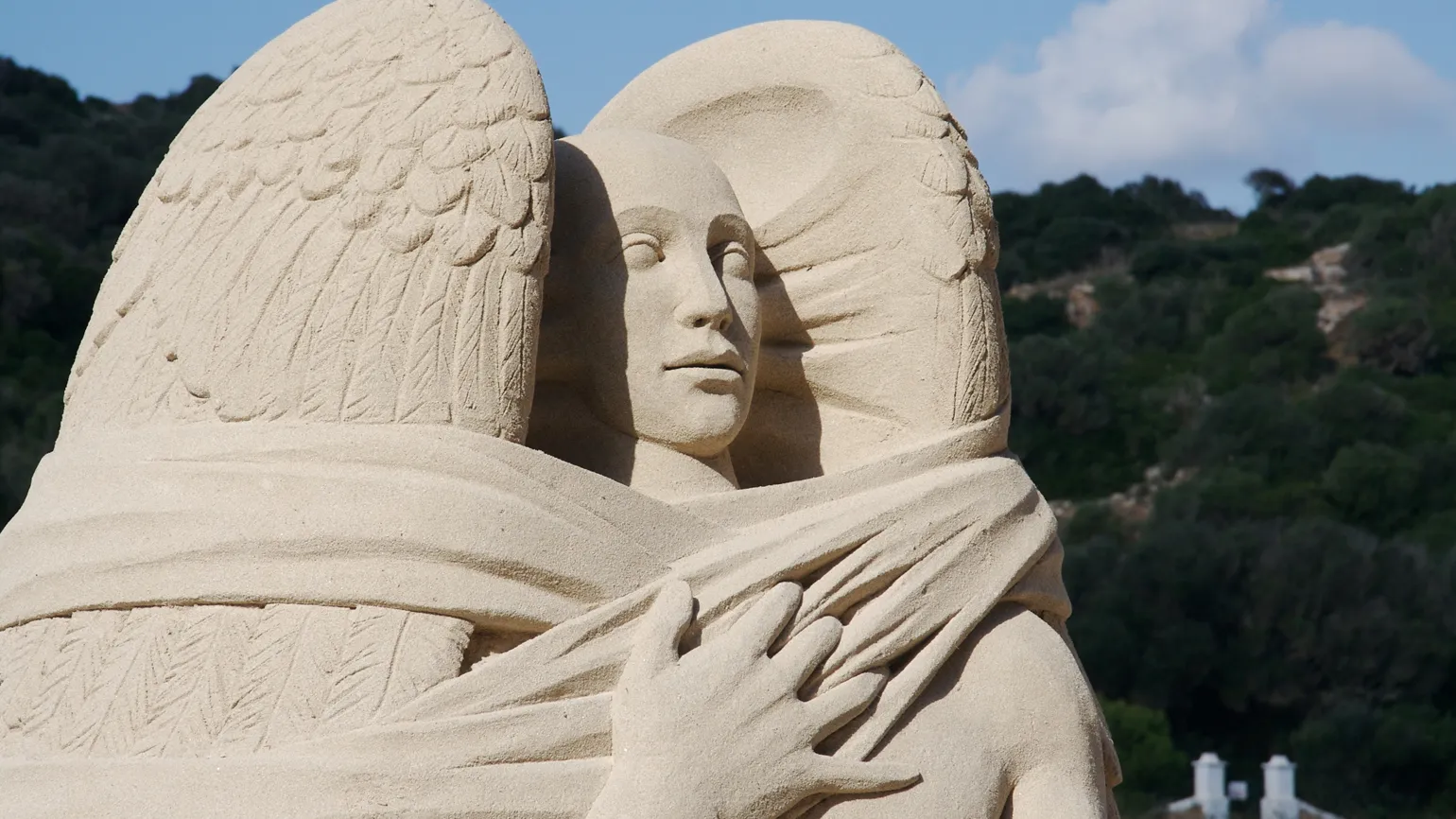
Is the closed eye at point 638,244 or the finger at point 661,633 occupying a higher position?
the closed eye at point 638,244

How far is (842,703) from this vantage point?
11.5ft

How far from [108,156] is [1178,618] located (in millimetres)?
12406

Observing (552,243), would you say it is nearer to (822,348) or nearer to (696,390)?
(696,390)

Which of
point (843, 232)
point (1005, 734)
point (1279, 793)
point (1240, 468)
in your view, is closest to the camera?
point (1005, 734)

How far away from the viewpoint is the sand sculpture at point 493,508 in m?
3.22

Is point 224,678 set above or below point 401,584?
below

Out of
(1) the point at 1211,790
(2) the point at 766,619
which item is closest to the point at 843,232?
(2) the point at 766,619

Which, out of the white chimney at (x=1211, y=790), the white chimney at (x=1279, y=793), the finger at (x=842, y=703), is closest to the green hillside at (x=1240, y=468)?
→ the white chimney at (x=1211, y=790)

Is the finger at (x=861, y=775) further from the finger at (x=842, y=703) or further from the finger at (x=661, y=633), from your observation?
the finger at (x=661, y=633)

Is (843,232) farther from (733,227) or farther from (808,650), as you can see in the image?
(808,650)

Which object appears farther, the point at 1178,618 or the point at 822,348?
the point at 1178,618

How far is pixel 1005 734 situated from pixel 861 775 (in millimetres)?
417

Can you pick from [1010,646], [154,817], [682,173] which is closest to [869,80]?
[682,173]

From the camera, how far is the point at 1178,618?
69.5ft
